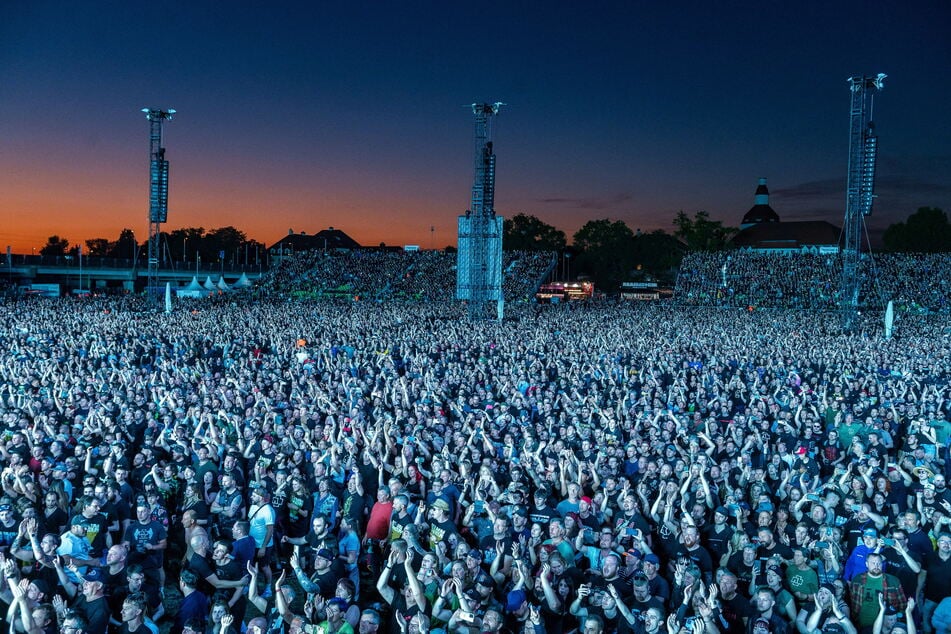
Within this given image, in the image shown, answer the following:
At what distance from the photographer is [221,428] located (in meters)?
9.16

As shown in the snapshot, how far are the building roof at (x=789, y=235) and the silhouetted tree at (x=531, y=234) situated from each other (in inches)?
777

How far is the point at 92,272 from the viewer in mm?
65438

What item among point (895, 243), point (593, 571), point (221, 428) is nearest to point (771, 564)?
point (593, 571)

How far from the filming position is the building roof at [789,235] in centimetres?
7769

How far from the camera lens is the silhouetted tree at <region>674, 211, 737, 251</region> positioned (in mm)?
74125

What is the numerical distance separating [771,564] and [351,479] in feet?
11.3

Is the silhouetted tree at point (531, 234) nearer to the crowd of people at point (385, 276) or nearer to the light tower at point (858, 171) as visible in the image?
the crowd of people at point (385, 276)

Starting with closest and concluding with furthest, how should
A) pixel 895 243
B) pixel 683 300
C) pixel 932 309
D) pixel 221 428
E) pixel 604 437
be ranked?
pixel 604 437, pixel 221 428, pixel 932 309, pixel 683 300, pixel 895 243

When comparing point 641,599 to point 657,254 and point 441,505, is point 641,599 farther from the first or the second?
point 657,254

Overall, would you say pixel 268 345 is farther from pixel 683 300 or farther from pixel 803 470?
pixel 683 300

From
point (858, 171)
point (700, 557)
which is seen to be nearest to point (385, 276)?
point (858, 171)

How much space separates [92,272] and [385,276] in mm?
28946

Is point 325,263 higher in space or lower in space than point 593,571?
higher

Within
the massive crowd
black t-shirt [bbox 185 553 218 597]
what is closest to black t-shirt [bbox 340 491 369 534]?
the massive crowd
